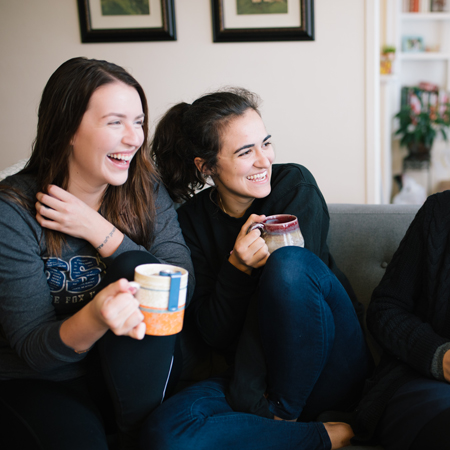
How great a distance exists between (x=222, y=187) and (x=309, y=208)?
0.96ft

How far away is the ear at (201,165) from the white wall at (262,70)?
33.1 inches

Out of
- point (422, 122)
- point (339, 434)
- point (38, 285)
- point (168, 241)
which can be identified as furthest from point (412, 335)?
point (422, 122)

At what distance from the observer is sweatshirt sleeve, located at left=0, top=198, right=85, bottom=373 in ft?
3.40

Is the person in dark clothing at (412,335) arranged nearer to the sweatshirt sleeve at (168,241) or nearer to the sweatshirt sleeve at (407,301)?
the sweatshirt sleeve at (407,301)

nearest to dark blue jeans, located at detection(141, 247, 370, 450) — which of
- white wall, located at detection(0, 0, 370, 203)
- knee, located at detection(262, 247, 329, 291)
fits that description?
knee, located at detection(262, 247, 329, 291)

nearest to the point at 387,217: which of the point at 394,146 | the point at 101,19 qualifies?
the point at 101,19

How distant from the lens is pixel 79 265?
1218 millimetres

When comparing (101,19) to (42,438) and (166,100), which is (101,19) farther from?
(42,438)

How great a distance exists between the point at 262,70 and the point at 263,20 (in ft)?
0.70

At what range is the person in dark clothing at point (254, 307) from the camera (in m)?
1.10

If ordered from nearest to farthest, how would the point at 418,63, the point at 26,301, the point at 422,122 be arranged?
the point at 26,301 < the point at 422,122 < the point at 418,63

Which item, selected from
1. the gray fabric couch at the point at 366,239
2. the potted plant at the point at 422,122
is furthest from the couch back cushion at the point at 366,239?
the potted plant at the point at 422,122

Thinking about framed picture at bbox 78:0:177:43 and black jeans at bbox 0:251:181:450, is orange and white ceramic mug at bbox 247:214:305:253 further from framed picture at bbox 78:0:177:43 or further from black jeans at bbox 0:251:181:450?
framed picture at bbox 78:0:177:43

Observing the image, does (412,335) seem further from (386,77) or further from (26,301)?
(386,77)
